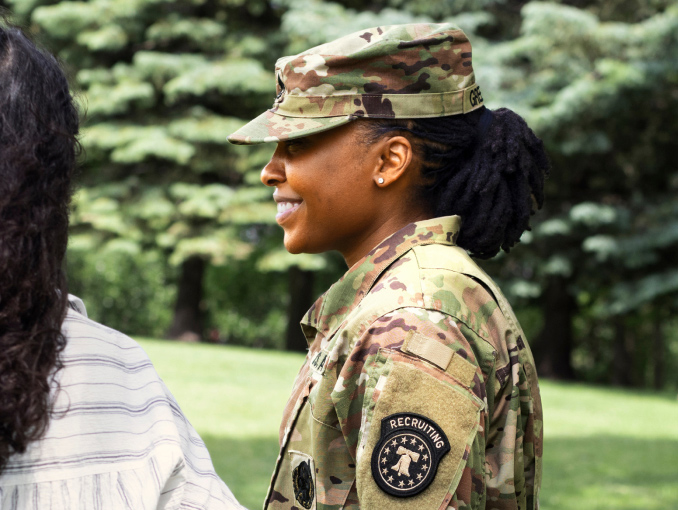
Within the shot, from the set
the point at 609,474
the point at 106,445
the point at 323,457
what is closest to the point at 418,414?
the point at 323,457

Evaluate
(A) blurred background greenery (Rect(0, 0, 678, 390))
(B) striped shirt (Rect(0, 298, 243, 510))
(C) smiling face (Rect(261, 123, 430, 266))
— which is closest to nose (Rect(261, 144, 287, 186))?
(C) smiling face (Rect(261, 123, 430, 266))

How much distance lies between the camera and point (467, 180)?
2.07m

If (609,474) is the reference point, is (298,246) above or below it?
above

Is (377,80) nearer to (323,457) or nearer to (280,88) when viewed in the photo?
(280,88)

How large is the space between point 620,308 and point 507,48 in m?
5.77

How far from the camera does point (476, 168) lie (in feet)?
6.75

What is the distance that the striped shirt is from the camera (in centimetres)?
129

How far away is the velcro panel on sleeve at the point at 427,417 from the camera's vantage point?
159 centimetres

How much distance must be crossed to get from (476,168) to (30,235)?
3.83ft

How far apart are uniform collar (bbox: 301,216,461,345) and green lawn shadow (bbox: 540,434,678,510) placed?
4.83 meters

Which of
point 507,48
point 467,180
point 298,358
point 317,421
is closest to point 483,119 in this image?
point 467,180

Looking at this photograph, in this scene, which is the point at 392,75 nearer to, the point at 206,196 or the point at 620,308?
the point at 620,308

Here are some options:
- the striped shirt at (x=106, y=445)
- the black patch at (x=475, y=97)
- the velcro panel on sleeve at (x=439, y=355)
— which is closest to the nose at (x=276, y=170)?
the black patch at (x=475, y=97)

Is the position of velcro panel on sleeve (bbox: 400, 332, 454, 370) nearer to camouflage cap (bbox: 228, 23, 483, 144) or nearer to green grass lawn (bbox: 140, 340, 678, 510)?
camouflage cap (bbox: 228, 23, 483, 144)
